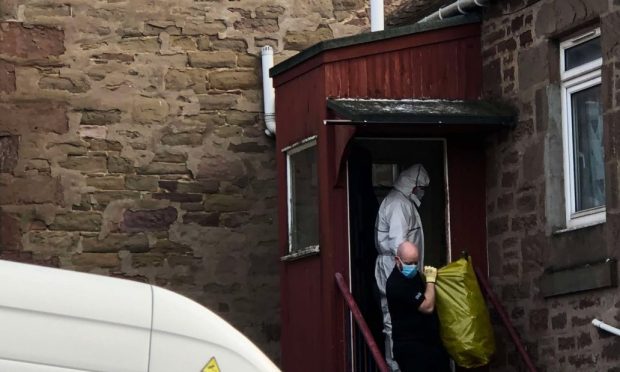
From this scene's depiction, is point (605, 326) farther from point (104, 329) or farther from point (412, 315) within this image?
point (104, 329)

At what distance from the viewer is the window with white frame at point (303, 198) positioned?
1174 cm

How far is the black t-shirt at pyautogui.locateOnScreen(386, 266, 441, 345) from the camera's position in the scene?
34.3 feet

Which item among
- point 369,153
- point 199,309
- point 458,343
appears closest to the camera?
point 199,309

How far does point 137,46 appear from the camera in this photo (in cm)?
1416

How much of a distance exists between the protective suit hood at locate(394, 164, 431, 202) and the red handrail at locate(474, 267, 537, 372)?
31.2 inches

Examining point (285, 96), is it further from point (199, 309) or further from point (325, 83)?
point (199, 309)

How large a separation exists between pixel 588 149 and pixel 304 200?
286 centimetres

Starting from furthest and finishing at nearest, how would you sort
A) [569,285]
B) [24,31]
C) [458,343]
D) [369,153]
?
[24,31]
[369,153]
[458,343]
[569,285]

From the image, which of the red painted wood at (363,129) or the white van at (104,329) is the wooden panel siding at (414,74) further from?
the white van at (104,329)

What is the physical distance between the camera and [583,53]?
33.0 feet

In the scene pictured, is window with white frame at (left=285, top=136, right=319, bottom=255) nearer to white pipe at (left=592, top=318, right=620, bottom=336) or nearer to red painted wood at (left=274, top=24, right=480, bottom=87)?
red painted wood at (left=274, top=24, right=480, bottom=87)

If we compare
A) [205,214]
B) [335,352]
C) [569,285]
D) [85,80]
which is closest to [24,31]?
[85,80]

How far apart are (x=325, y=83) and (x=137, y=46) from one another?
353 centimetres

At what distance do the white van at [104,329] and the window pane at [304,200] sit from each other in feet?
23.1
